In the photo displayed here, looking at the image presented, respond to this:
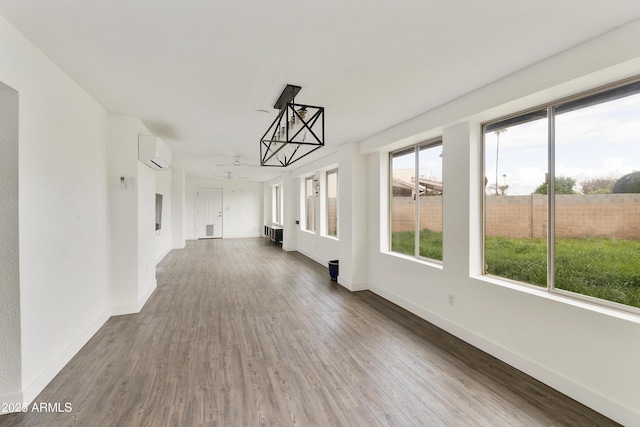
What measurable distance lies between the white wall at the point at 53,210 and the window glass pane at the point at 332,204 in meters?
4.34

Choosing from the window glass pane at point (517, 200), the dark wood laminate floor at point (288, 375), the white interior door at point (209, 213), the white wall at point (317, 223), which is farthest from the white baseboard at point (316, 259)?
the white interior door at point (209, 213)

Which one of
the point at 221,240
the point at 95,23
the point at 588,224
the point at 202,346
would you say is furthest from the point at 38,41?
the point at 221,240

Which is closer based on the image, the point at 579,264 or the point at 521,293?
the point at 579,264

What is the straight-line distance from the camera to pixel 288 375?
7.71 feet

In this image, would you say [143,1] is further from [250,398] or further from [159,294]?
[159,294]

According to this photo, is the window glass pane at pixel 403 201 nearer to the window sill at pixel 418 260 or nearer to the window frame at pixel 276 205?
the window sill at pixel 418 260

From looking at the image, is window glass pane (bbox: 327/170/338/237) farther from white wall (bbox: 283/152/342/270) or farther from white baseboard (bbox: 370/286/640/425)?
white baseboard (bbox: 370/286/640/425)

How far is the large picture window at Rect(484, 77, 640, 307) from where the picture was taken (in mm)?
1965

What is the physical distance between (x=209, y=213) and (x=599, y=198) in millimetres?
11199

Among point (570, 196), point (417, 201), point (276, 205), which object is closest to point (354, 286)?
point (417, 201)

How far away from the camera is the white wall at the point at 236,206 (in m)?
11.1

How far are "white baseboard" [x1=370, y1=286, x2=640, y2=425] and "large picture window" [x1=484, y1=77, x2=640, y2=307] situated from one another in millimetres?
634

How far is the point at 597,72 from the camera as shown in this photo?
72.3 inches

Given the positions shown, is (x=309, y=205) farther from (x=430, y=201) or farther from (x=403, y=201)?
(x=430, y=201)
